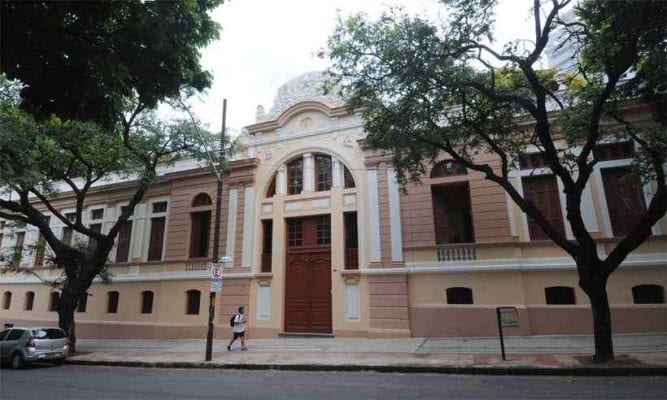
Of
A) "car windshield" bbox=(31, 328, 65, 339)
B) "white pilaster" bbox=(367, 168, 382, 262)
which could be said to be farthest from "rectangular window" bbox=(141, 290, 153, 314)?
"white pilaster" bbox=(367, 168, 382, 262)

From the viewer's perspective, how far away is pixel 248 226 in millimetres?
18938

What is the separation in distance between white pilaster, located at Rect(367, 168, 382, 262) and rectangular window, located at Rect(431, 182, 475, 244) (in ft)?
7.11

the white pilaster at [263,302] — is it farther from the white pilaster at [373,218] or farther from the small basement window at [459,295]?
the small basement window at [459,295]

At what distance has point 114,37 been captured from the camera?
522 centimetres

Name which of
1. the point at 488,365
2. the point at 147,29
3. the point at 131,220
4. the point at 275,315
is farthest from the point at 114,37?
the point at 131,220

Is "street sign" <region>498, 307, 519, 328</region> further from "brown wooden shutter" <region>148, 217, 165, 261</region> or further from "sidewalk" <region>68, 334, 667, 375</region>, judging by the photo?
"brown wooden shutter" <region>148, 217, 165, 261</region>

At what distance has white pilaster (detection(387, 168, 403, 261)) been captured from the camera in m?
16.2

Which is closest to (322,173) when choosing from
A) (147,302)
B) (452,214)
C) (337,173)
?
(337,173)

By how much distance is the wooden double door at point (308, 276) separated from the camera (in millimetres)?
17266

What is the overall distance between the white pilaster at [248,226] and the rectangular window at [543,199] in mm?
11012

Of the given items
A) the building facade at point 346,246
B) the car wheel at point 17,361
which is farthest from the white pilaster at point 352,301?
the car wheel at point 17,361

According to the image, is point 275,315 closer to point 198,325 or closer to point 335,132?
point 198,325

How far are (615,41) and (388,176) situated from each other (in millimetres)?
9204

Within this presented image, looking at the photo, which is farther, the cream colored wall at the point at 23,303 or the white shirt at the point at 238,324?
the cream colored wall at the point at 23,303
